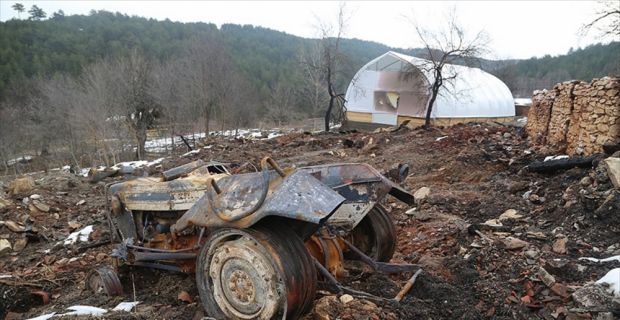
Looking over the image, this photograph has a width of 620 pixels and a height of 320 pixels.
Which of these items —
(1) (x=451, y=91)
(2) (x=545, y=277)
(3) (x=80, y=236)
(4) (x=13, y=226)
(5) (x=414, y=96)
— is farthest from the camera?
(1) (x=451, y=91)

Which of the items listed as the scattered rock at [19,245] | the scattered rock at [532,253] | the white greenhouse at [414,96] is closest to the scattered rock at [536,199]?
the scattered rock at [532,253]

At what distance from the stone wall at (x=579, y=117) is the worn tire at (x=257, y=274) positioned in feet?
24.3

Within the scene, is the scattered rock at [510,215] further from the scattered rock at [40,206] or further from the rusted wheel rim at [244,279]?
the scattered rock at [40,206]

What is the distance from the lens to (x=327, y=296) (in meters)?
3.51

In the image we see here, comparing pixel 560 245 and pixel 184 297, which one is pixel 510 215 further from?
pixel 184 297

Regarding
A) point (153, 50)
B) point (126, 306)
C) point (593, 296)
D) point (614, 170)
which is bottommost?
point (126, 306)

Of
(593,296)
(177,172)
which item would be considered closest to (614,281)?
(593,296)

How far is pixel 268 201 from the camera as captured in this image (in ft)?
10.0

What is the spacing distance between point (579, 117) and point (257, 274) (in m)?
8.79

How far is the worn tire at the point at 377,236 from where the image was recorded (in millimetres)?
4293

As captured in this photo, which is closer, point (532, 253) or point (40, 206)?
point (532, 253)

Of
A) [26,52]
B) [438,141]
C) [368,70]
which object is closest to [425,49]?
[368,70]

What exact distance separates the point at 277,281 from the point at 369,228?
162 centimetres

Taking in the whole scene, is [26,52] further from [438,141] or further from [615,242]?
[615,242]
